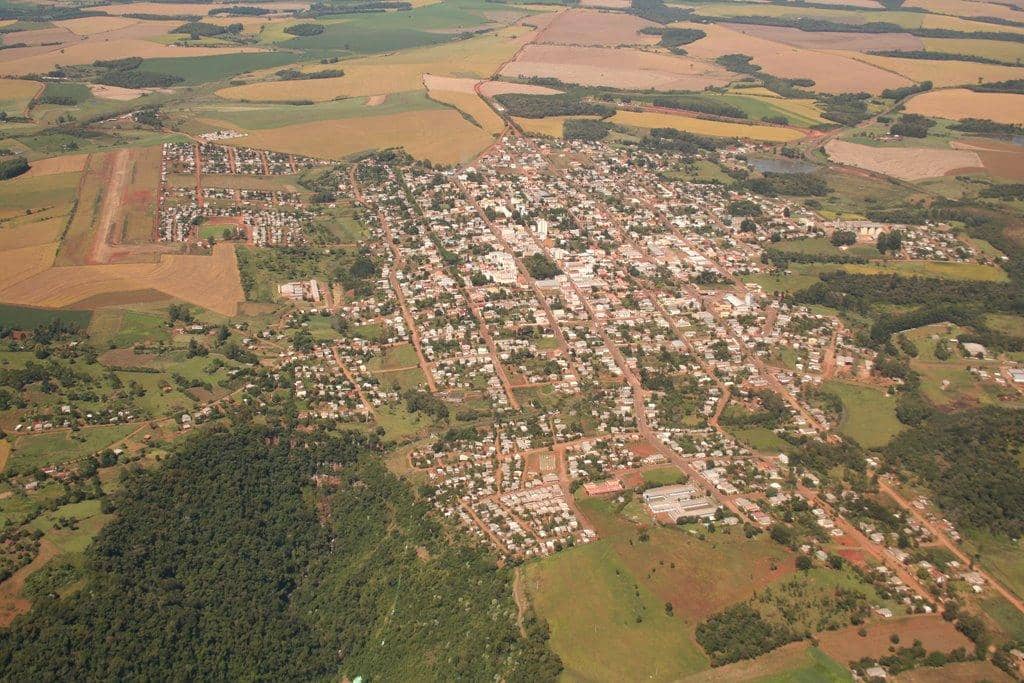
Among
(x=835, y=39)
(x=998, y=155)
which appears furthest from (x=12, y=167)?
(x=835, y=39)

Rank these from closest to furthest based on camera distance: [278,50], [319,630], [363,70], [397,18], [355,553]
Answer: [319,630]
[355,553]
[363,70]
[278,50]
[397,18]

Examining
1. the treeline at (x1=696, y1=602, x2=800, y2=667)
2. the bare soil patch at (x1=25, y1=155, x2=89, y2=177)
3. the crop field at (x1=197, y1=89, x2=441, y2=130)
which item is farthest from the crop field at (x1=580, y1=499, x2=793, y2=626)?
the crop field at (x1=197, y1=89, x2=441, y2=130)

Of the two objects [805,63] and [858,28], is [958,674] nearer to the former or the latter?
[805,63]

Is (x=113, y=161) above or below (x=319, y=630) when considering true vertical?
above

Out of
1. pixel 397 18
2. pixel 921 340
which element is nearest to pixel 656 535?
pixel 921 340

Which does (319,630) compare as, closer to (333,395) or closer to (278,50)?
(333,395)
